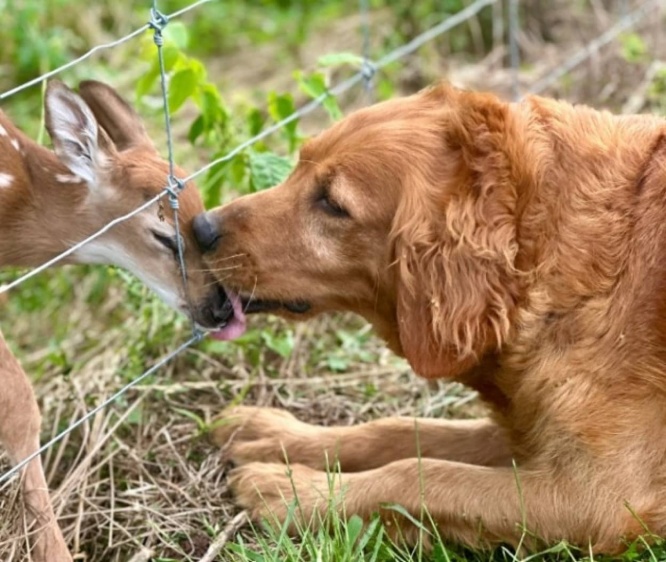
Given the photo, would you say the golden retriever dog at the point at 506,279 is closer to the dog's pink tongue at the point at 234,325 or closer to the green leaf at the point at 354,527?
the dog's pink tongue at the point at 234,325

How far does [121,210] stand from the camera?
3.99 m

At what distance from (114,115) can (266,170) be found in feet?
2.11

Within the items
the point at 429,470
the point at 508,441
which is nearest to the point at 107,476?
the point at 429,470

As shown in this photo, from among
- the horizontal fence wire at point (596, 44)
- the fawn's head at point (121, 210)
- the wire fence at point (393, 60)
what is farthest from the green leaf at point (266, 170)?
the horizontal fence wire at point (596, 44)

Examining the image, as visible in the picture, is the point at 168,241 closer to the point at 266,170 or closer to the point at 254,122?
the point at 266,170

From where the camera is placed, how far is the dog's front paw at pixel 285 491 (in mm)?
3489

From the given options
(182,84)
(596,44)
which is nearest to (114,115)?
(182,84)

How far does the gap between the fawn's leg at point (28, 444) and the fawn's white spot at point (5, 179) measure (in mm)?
822

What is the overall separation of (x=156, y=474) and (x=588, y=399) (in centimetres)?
169

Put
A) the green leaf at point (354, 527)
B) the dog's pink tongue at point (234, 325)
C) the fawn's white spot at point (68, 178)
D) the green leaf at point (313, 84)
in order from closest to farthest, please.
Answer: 1. the green leaf at point (354, 527)
2. the dog's pink tongue at point (234, 325)
3. the fawn's white spot at point (68, 178)
4. the green leaf at point (313, 84)

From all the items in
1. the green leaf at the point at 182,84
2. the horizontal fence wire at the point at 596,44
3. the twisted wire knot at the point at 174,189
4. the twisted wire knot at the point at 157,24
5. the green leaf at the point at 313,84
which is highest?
the twisted wire knot at the point at 157,24

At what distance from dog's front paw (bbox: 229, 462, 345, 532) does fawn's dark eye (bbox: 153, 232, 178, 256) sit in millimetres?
858

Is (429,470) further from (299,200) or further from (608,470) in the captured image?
(299,200)

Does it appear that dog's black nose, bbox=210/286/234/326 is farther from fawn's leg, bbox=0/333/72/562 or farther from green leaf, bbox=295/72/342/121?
green leaf, bbox=295/72/342/121
